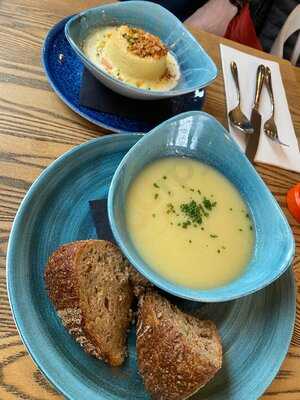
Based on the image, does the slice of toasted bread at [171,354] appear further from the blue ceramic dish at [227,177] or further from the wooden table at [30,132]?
the wooden table at [30,132]

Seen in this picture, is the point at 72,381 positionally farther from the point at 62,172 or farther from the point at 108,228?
the point at 62,172

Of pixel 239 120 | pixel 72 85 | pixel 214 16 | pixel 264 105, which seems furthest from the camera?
pixel 214 16

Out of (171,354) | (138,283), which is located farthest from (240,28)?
(171,354)

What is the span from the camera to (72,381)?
75cm

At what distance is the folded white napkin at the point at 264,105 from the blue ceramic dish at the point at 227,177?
27cm

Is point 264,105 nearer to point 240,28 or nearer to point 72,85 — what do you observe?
point 72,85

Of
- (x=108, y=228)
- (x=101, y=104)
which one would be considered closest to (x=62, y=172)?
(x=108, y=228)

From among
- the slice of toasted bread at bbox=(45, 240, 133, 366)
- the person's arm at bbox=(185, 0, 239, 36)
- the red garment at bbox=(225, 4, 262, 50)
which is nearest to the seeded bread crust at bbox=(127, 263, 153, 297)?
the slice of toasted bread at bbox=(45, 240, 133, 366)

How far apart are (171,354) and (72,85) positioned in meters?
0.74

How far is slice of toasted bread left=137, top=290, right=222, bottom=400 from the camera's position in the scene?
763 millimetres

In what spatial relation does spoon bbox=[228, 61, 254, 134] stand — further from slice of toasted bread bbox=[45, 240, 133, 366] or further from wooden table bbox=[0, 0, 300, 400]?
slice of toasted bread bbox=[45, 240, 133, 366]

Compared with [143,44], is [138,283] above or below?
below

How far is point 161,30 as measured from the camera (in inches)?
55.9

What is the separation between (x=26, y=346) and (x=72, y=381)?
9cm
